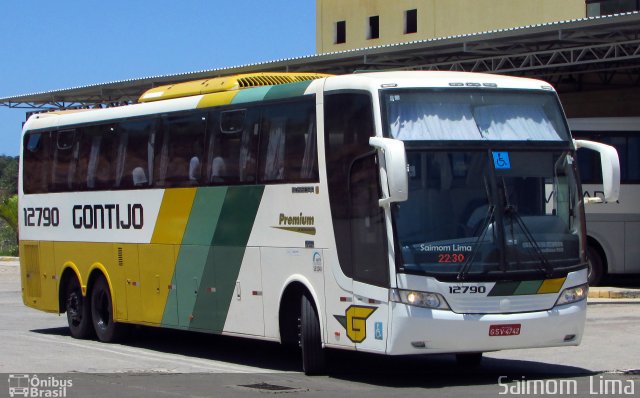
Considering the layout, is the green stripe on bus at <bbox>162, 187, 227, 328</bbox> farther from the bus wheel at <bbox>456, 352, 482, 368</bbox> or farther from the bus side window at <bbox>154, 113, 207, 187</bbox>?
the bus wheel at <bbox>456, 352, 482, 368</bbox>

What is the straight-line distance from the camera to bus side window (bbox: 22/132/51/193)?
18953mm

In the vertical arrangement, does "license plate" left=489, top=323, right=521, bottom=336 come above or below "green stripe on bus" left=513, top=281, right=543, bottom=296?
below

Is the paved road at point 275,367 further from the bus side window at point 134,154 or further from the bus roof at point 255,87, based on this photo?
the bus roof at point 255,87

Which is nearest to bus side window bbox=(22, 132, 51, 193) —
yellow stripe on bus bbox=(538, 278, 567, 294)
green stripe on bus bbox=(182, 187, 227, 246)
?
green stripe on bus bbox=(182, 187, 227, 246)

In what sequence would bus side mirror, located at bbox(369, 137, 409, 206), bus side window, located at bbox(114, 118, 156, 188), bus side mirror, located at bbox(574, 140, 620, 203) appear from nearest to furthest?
bus side mirror, located at bbox(369, 137, 409, 206), bus side mirror, located at bbox(574, 140, 620, 203), bus side window, located at bbox(114, 118, 156, 188)

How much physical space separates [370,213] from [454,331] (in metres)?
1.50

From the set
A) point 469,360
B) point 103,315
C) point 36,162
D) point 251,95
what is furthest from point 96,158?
point 469,360

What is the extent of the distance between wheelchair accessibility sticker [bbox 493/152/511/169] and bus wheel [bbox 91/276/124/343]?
296 inches

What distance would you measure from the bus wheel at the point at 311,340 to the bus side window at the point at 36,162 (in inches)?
291

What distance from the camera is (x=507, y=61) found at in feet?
95.7

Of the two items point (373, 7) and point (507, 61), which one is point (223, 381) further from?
point (373, 7)

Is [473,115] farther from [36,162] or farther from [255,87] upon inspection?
[36,162]

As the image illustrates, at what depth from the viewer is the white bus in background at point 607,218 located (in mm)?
24281

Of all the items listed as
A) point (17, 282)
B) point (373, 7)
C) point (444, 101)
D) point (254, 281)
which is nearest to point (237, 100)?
point (254, 281)
